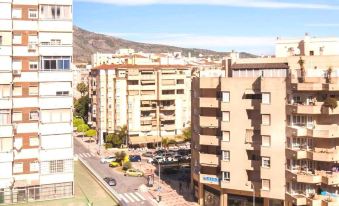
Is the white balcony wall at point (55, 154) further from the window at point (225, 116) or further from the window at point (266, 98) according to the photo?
the window at point (266, 98)

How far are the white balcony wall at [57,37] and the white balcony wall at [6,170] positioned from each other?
44.5 ft

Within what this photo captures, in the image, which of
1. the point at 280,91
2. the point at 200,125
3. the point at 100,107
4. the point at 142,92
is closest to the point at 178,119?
the point at 142,92

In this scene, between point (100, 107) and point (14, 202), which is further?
point (100, 107)

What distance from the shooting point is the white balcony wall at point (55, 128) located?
53.2m

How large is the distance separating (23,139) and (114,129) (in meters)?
73.2

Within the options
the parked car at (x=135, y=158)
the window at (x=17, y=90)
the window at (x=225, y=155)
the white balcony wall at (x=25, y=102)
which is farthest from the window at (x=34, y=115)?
the parked car at (x=135, y=158)

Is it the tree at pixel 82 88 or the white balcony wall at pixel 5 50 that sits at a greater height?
the white balcony wall at pixel 5 50

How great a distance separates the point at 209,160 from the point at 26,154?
26.0 meters

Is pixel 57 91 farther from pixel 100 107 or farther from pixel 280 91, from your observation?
pixel 100 107

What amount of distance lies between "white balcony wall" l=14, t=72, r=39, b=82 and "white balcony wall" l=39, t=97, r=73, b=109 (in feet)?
7.41

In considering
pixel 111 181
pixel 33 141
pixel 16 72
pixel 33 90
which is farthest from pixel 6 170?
pixel 111 181

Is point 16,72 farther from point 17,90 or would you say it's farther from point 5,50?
point 5,50

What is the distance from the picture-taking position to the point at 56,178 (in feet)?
178

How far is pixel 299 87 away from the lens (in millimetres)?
58844
